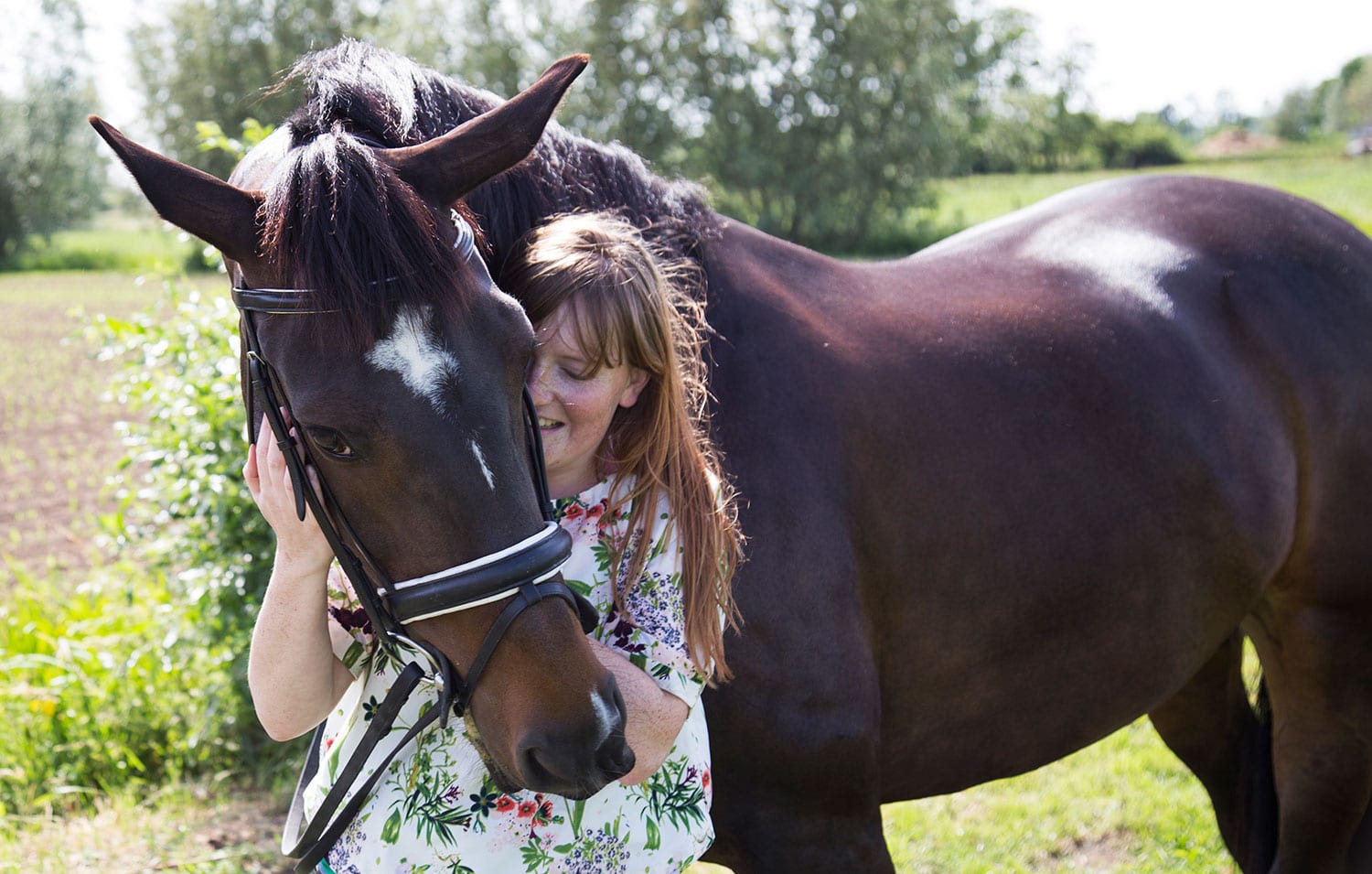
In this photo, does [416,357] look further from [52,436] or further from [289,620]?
[52,436]

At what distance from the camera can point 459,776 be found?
1508 millimetres

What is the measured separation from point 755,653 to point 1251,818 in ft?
7.03

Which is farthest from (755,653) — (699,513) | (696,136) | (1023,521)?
(696,136)

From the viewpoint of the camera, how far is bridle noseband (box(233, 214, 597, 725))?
1.29m

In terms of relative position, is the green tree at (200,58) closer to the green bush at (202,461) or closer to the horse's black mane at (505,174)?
the green bush at (202,461)

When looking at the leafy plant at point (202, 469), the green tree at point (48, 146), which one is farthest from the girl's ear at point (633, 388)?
the green tree at point (48, 146)

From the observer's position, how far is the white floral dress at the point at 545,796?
1.49m

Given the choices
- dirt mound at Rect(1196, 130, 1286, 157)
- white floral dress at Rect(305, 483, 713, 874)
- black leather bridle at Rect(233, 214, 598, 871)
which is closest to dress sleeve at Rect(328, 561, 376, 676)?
white floral dress at Rect(305, 483, 713, 874)

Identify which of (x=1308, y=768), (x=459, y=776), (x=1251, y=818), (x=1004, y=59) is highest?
(x=1004, y=59)

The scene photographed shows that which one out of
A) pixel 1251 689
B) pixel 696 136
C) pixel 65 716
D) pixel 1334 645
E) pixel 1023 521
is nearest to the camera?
pixel 1023 521

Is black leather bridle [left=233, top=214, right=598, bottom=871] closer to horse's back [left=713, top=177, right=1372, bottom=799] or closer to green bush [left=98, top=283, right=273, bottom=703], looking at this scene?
horse's back [left=713, top=177, right=1372, bottom=799]

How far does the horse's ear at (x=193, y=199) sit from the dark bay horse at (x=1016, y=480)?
0.88 feet

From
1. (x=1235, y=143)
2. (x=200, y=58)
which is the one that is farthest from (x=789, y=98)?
(x=1235, y=143)

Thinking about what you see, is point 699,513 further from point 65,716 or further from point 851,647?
point 65,716
